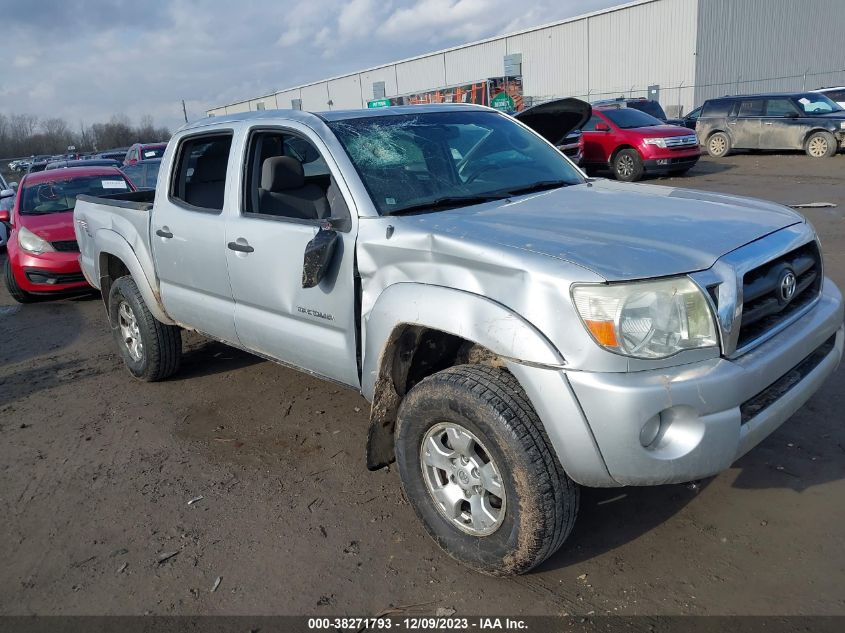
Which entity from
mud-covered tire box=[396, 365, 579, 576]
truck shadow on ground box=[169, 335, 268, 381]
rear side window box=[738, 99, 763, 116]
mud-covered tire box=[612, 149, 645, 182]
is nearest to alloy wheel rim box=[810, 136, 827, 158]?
rear side window box=[738, 99, 763, 116]

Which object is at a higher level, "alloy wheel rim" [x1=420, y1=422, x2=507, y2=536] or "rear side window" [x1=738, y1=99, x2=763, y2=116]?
"rear side window" [x1=738, y1=99, x2=763, y2=116]

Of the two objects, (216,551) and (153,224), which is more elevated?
(153,224)

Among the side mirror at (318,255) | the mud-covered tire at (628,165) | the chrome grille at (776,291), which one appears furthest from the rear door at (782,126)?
the side mirror at (318,255)

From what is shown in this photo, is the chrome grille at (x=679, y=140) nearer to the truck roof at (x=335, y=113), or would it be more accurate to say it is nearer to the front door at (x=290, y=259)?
the truck roof at (x=335, y=113)

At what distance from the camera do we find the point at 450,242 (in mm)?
2840

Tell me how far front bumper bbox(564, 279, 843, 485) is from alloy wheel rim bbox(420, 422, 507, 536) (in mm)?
430

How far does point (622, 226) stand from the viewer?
116 inches

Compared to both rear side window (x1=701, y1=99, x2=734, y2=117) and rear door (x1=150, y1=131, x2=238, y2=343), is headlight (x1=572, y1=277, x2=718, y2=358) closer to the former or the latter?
rear door (x1=150, y1=131, x2=238, y2=343)

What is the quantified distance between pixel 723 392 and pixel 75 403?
4.60 metres

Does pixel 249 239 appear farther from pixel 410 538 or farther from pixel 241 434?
pixel 410 538

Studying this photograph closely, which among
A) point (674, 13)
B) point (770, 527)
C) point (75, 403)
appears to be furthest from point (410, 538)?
point (674, 13)

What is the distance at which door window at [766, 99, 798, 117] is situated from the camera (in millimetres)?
17672

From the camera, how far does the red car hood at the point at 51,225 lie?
866cm

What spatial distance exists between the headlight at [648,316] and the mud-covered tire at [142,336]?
12.2ft
